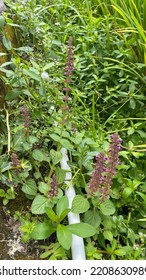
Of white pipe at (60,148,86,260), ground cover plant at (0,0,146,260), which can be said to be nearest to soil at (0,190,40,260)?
ground cover plant at (0,0,146,260)

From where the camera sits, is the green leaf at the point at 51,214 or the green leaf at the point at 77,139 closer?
the green leaf at the point at 51,214

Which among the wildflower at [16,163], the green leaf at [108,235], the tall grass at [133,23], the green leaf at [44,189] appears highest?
the tall grass at [133,23]

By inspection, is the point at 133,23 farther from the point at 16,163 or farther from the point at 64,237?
the point at 64,237

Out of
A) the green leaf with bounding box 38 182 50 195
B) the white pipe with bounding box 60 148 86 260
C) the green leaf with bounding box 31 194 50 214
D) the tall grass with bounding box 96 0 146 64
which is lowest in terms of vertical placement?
the white pipe with bounding box 60 148 86 260

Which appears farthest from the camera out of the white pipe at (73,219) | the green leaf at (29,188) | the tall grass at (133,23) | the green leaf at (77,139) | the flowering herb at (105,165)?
the tall grass at (133,23)

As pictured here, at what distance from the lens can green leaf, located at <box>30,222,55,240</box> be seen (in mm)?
1178


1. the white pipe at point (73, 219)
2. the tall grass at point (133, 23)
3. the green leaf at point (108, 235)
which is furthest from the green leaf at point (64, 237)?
the tall grass at point (133, 23)

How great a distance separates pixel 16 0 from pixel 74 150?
1.14 metres

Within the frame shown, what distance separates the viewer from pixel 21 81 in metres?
1.47

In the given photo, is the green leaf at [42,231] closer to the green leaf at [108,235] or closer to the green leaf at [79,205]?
the green leaf at [79,205]

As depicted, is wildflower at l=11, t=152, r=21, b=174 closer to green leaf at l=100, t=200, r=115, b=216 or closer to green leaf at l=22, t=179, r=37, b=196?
green leaf at l=22, t=179, r=37, b=196

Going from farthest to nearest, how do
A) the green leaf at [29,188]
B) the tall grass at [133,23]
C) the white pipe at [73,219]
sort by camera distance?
the tall grass at [133,23] < the green leaf at [29,188] < the white pipe at [73,219]

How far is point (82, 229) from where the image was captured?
1169 mm

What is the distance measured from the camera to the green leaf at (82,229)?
1.16m
